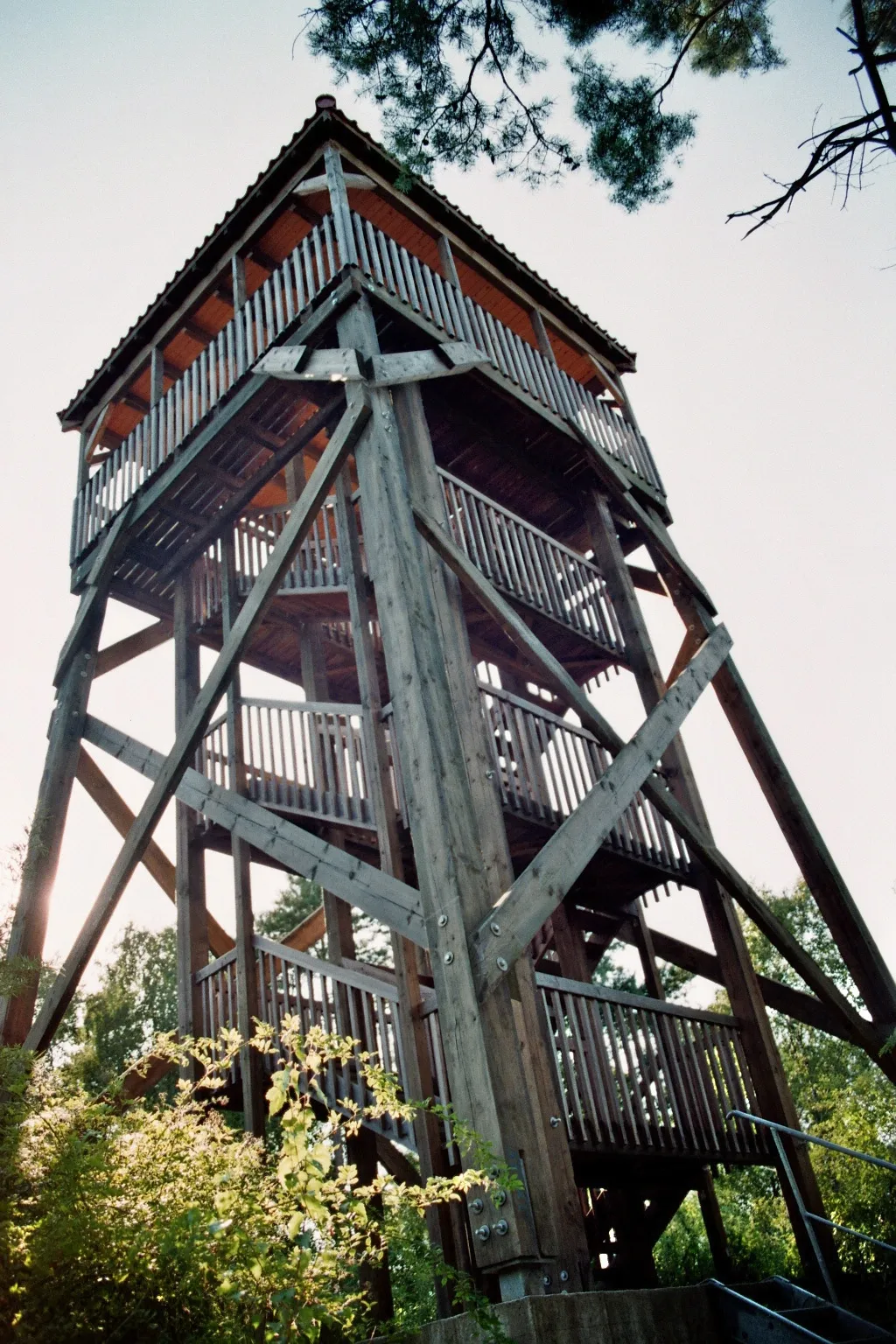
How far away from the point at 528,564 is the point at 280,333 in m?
3.16

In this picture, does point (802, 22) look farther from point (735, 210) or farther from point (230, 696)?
point (230, 696)

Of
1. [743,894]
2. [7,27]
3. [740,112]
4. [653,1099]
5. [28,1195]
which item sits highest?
[7,27]

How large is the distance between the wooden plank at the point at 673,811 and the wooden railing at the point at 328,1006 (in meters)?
2.57

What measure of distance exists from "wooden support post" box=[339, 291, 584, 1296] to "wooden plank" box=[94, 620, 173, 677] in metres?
4.67

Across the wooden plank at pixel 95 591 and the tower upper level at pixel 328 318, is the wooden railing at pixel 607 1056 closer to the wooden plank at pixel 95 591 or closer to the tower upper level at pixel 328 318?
the wooden plank at pixel 95 591

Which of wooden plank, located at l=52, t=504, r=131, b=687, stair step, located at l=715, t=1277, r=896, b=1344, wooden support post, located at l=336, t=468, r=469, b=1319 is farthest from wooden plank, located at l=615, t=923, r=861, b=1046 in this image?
wooden plank, located at l=52, t=504, r=131, b=687

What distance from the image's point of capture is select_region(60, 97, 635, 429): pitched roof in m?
10.0

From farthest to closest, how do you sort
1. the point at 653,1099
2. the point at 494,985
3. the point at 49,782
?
the point at 49,782 → the point at 653,1099 → the point at 494,985

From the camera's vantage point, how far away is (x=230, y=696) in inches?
400

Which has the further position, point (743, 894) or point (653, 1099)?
point (743, 894)

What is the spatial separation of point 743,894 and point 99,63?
9087mm

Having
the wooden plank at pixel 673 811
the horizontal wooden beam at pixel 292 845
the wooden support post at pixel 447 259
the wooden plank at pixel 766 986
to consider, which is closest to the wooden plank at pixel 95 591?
the horizontal wooden beam at pixel 292 845

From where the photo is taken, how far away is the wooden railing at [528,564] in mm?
9641

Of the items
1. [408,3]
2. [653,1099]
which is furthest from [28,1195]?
[408,3]
